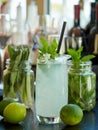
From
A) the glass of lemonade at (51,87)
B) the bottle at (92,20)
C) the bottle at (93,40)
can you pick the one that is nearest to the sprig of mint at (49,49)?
the glass of lemonade at (51,87)

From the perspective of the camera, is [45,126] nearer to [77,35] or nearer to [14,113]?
[14,113]

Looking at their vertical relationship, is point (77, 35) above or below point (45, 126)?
above

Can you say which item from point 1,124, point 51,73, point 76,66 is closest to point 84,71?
point 76,66

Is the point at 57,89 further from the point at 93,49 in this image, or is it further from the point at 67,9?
the point at 67,9

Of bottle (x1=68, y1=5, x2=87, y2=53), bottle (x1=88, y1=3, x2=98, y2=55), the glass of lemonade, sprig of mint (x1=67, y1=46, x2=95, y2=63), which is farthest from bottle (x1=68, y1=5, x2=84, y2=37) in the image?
the glass of lemonade

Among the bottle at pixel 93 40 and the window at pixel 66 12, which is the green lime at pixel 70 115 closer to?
the bottle at pixel 93 40

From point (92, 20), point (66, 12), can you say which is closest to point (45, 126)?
point (92, 20)

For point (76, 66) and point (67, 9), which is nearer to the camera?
point (76, 66)
